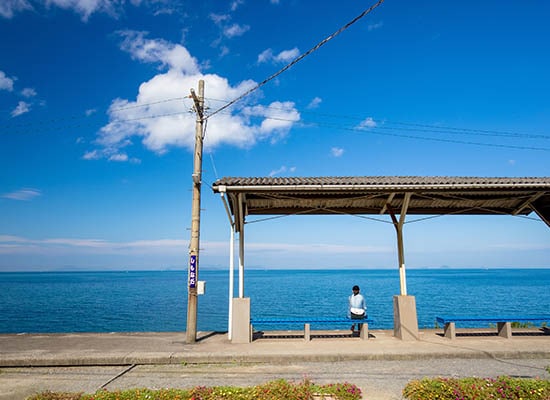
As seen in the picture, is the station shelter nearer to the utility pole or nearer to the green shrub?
the utility pole

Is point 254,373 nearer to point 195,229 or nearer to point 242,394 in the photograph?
point 242,394

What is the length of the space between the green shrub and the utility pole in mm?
5728

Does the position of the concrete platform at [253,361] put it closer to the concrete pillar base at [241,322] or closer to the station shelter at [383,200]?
the concrete pillar base at [241,322]

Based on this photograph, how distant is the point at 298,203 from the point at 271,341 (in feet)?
12.4

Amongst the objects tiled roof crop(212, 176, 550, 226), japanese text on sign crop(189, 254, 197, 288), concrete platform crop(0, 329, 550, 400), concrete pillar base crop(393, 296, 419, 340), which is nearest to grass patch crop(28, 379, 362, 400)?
concrete platform crop(0, 329, 550, 400)

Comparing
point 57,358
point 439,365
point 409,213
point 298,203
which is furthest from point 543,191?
point 57,358

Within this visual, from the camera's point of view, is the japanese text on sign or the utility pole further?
the japanese text on sign

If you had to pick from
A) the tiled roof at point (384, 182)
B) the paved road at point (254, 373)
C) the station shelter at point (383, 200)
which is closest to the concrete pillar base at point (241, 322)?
the station shelter at point (383, 200)

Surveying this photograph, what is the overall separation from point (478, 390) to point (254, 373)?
3.66 meters

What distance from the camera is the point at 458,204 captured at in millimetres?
10727

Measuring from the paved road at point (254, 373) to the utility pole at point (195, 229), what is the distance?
5.87 ft

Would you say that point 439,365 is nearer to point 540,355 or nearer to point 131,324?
point 540,355

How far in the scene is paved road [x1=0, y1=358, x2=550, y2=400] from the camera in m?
5.90

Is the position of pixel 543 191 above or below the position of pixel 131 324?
above
